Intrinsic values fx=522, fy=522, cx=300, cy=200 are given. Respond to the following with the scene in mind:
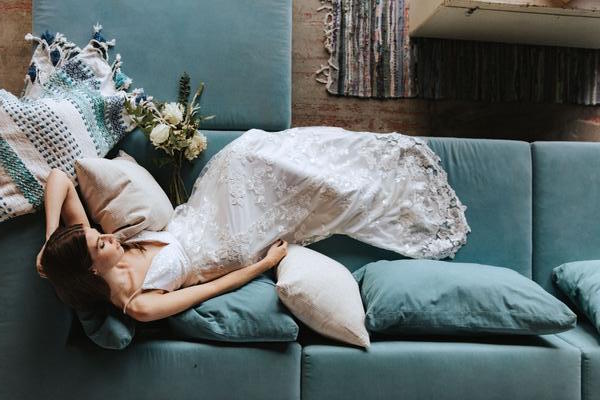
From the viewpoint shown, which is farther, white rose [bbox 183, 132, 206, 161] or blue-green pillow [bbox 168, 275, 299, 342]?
white rose [bbox 183, 132, 206, 161]

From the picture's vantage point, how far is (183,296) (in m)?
1.71

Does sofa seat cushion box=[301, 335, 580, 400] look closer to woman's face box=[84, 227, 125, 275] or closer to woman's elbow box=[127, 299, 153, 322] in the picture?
woman's elbow box=[127, 299, 153, 322]

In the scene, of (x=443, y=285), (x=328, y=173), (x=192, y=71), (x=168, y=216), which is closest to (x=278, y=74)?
(x=192, y=71)

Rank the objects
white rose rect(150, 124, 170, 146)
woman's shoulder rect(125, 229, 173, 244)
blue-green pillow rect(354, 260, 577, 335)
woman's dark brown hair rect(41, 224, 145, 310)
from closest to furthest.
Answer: woman's dark brown hair rect(41, 224, 145, 310)
blue-green pillow rect(354, 260, 577, 335)
woman's shoulder rect(125, 229, 173, 244)
white rose rect(150, 124, 170, 146)

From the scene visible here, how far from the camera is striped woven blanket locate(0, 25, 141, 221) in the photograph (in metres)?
1.77

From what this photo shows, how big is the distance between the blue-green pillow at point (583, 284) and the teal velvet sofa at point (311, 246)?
69 millimetres

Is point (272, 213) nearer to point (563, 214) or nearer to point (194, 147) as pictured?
point (194, 147)

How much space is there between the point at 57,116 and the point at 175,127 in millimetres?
422

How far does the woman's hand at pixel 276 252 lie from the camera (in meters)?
1.91

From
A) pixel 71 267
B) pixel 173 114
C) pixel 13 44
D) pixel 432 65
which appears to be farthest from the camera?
pixel 432 65

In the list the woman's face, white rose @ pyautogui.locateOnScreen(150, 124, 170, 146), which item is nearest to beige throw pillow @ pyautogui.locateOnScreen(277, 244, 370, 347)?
the woman's face

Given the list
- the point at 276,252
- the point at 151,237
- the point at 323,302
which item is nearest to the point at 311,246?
the point at 276,252

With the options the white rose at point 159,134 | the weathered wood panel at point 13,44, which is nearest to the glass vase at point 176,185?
the white rose at point 159,134

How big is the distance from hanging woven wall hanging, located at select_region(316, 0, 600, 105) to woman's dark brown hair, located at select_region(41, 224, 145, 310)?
1.46 metres
